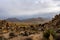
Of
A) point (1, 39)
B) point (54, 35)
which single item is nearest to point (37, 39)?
point (54, 35)

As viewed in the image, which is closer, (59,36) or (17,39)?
(59,36)

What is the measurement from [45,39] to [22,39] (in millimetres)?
4910

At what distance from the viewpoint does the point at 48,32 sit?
28406mm

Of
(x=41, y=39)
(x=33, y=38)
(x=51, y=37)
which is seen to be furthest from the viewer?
(x=33, y=38)

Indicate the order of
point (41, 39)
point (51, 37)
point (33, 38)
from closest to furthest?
point (51, 37)
point (41, 39)
point (33, 38)

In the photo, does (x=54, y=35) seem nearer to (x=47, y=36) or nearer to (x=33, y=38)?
(x=47, y=36)

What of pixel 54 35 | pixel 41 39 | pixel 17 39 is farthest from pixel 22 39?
pixel 54 35

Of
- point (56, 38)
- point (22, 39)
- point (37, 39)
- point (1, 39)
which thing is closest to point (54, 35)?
point (56, 38)

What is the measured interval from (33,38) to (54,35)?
173 inches

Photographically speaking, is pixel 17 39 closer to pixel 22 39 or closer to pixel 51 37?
pixel 22 39

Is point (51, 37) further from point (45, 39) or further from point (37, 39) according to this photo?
point (37, 39)

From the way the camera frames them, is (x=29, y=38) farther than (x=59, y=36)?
Yes

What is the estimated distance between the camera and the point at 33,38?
3056 centimetres

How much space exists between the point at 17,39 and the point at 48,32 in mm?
5984
